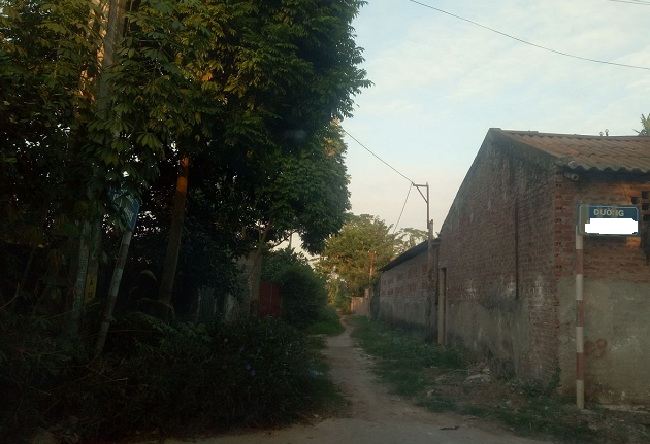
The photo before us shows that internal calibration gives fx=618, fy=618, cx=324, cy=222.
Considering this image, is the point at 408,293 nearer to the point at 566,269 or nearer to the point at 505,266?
the point at 505,266

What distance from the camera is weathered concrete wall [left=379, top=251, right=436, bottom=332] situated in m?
21.5

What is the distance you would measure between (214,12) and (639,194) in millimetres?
6761

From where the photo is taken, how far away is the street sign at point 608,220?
8.97 m

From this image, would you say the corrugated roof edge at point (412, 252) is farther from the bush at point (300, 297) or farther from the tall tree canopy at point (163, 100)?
the tall tree canopy at point (163, 100)

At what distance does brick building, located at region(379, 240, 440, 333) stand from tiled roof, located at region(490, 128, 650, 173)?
6.90m

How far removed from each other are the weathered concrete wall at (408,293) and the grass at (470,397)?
4.98 m

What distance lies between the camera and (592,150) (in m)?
11.0

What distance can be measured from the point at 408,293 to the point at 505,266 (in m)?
13.6

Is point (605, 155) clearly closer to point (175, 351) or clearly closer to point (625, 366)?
point (625, 366)

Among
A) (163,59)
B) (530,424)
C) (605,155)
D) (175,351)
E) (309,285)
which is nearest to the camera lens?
(163,59)

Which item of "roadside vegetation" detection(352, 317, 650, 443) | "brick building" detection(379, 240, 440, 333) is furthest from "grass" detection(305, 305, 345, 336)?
"roadside vegetation" detection(352, 317, 650, 443)

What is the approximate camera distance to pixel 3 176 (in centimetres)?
542

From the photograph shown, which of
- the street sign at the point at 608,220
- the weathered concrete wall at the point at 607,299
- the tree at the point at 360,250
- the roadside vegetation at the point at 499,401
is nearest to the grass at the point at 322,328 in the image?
the roadside vegetation at the point at 499,401

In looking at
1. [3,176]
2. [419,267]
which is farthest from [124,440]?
[419,267]
